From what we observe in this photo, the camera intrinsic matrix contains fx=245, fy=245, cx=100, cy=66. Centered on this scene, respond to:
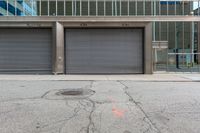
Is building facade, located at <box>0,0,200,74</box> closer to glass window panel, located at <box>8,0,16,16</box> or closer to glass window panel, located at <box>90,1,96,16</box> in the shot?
glass window panel, located at <box>8,0,16,16</box>

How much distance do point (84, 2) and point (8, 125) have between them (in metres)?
20.6

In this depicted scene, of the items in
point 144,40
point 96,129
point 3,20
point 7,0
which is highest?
point 7,0

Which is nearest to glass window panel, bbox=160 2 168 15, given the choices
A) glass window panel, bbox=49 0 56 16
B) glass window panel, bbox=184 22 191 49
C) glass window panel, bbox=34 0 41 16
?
glass window panel, bbox=184 22 191 49

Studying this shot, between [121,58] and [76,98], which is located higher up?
[121,58]

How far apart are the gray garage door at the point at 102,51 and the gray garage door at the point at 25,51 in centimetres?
191

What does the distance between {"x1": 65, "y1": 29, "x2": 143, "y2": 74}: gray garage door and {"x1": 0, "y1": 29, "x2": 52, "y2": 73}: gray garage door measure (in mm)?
1908

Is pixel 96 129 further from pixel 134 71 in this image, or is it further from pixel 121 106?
pixel 134 71

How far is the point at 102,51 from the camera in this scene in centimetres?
2162

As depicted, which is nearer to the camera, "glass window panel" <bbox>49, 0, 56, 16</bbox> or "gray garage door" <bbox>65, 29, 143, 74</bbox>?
"gray garage door" <bbox>65, 29, 143, 74</bbox>

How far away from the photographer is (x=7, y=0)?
21984mm

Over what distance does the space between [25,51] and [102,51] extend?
675 cm

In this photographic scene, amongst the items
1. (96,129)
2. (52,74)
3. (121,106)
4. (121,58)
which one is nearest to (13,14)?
(52,74)

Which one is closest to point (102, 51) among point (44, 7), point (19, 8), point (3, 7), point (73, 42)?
point (73, 42)

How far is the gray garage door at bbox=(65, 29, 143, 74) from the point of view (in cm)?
2152
